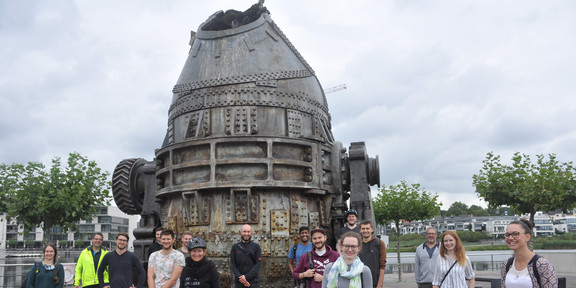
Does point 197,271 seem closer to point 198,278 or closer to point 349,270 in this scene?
point 198,278

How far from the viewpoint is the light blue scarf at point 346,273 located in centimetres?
462

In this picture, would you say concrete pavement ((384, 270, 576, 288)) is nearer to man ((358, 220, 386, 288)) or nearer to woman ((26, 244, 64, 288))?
man ((358, 220, 386, 288))

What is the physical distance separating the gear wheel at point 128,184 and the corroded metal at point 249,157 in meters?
0.04

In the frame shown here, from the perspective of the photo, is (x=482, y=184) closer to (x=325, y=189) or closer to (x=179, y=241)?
(x=325, y=189)

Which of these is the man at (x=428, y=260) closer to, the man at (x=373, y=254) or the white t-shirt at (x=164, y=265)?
the man at (x=373, y=254)

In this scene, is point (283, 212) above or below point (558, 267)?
above

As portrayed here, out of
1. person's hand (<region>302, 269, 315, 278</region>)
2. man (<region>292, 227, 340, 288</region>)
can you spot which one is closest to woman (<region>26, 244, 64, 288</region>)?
man (<region>292, 227, 340, 288</region>)

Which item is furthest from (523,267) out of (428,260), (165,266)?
(165,266)

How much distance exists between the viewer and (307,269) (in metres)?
6.61

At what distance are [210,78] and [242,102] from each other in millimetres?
1141

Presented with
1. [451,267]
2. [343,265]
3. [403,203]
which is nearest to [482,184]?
[403,203]

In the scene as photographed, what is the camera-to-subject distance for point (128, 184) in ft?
43.4

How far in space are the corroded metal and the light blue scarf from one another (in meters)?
5.95

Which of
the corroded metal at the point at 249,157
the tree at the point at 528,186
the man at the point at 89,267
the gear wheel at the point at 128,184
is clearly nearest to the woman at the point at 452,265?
the corroded metal at the point at 249,157
